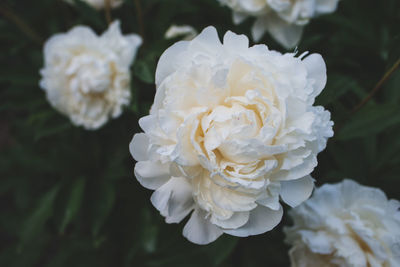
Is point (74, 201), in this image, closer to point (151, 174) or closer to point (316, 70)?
point (151, 174)

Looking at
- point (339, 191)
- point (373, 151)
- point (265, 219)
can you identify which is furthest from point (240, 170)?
point (373, 151)

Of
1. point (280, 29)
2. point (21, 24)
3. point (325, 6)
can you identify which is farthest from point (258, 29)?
point (21, 24)

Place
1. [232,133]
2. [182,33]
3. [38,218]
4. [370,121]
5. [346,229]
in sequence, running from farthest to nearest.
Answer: [38,218] < [182,33] < [370,121] < [346,229] < [232,133]

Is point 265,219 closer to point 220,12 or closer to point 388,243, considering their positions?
point 388,243

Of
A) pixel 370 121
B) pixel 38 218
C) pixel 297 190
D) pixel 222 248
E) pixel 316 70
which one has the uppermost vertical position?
pixel 316 70

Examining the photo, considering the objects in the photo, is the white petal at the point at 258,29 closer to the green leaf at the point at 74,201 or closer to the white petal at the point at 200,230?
the white petal at the point at 200,230

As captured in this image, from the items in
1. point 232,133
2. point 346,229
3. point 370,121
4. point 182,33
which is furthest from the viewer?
point 182,33
